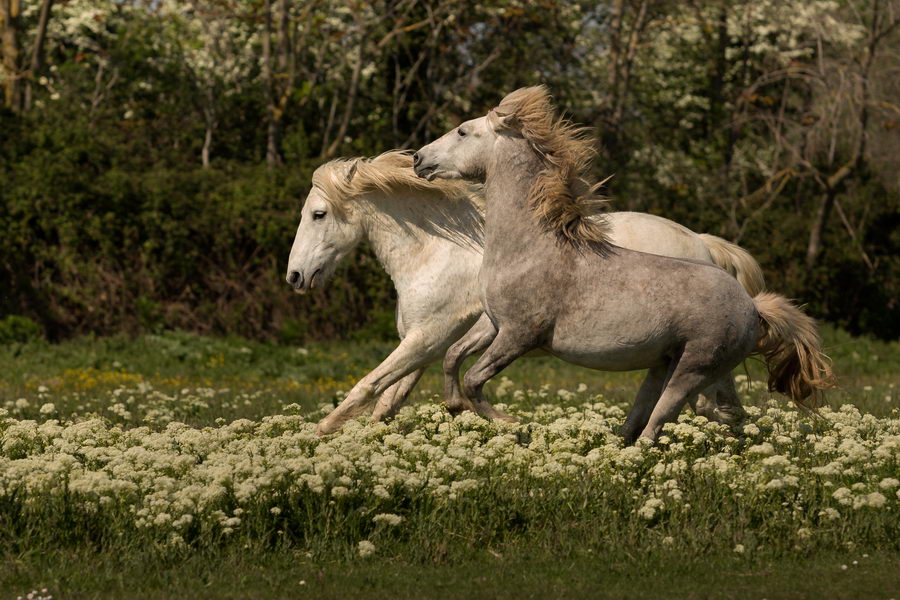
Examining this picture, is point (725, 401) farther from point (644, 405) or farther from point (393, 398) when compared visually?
point (393, 398)

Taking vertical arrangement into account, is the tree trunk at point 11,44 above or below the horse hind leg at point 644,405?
above

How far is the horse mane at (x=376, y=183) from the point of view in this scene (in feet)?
31.7

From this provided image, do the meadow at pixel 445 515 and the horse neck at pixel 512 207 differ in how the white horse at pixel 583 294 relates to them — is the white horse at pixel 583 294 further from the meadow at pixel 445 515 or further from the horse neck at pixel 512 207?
the meadow at pixel 445 515

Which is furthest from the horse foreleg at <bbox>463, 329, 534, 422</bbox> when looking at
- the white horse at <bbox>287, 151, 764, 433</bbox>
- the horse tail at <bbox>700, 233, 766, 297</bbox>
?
the horse tail at <bbox>700, 233, 766, 297</bbox>

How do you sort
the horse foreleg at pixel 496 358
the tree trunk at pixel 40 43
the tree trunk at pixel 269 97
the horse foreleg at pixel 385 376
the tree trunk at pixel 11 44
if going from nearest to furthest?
the horse foreleg at pixel 496 358
the horse foreleg at pixel 385 376
the tree trunk at pixel 269 97
the tree trunk at pixel 11 44
the tree trunk at pixel 40 43

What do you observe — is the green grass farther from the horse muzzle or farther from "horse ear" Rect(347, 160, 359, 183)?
"horse ear" Rect(347, 160, 359, 183)

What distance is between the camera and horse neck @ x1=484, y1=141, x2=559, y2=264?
25.9ft

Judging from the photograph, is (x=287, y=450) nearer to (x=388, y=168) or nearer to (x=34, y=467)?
(x=34, y=467)

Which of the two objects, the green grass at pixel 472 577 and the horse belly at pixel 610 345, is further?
the horse belly at pixel 610 345

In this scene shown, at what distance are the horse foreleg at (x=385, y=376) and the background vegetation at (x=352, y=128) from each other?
10.3 meters

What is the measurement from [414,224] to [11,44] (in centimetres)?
1511

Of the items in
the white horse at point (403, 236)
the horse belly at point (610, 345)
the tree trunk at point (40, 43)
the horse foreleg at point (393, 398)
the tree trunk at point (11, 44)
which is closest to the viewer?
the horse belly at point (610, 345)

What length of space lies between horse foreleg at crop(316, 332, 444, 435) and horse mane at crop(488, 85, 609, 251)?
74.1 inches

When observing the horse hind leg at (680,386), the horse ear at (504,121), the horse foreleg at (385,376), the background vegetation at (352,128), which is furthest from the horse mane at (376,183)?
the background vegetation at (352,128)
